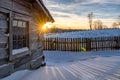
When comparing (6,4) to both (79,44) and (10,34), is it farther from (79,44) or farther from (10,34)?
(79,44)

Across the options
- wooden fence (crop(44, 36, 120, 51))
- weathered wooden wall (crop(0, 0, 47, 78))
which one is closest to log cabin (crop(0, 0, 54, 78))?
weathered wooden wall (crop(0, 0, 47, 78))

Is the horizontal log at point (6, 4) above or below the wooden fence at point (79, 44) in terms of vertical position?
above

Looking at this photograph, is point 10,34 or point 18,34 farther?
point 18,34

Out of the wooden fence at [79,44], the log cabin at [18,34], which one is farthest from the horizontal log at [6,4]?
the wooden fence at [79,44]

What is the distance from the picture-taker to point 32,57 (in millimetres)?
11305

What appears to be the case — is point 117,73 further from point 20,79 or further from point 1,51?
point 1,51

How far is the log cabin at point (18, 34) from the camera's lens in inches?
298

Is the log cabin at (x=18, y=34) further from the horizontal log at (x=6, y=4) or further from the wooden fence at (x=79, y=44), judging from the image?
the wooden fence at (x=79, y=44)

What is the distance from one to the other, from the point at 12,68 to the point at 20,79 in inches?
20.9

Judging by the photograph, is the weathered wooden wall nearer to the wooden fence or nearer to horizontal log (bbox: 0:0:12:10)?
horizontal log (bbox: 0:0:12:10)

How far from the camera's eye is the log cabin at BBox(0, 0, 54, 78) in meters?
7.57

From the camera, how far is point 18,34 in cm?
954

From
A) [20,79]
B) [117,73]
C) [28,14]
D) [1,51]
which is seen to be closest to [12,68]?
[20,79]

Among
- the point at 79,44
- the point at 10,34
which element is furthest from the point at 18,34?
the point at 79,44
